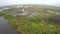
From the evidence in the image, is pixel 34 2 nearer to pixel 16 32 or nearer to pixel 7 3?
pixel 7 3

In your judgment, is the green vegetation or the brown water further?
the green vegetation

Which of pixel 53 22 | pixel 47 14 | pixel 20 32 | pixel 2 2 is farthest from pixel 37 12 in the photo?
pixel 2 2

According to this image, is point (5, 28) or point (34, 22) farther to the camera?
point (34, 22)

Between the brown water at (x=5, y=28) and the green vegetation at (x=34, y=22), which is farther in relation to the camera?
the green vegetation at (x=34, y=22)
